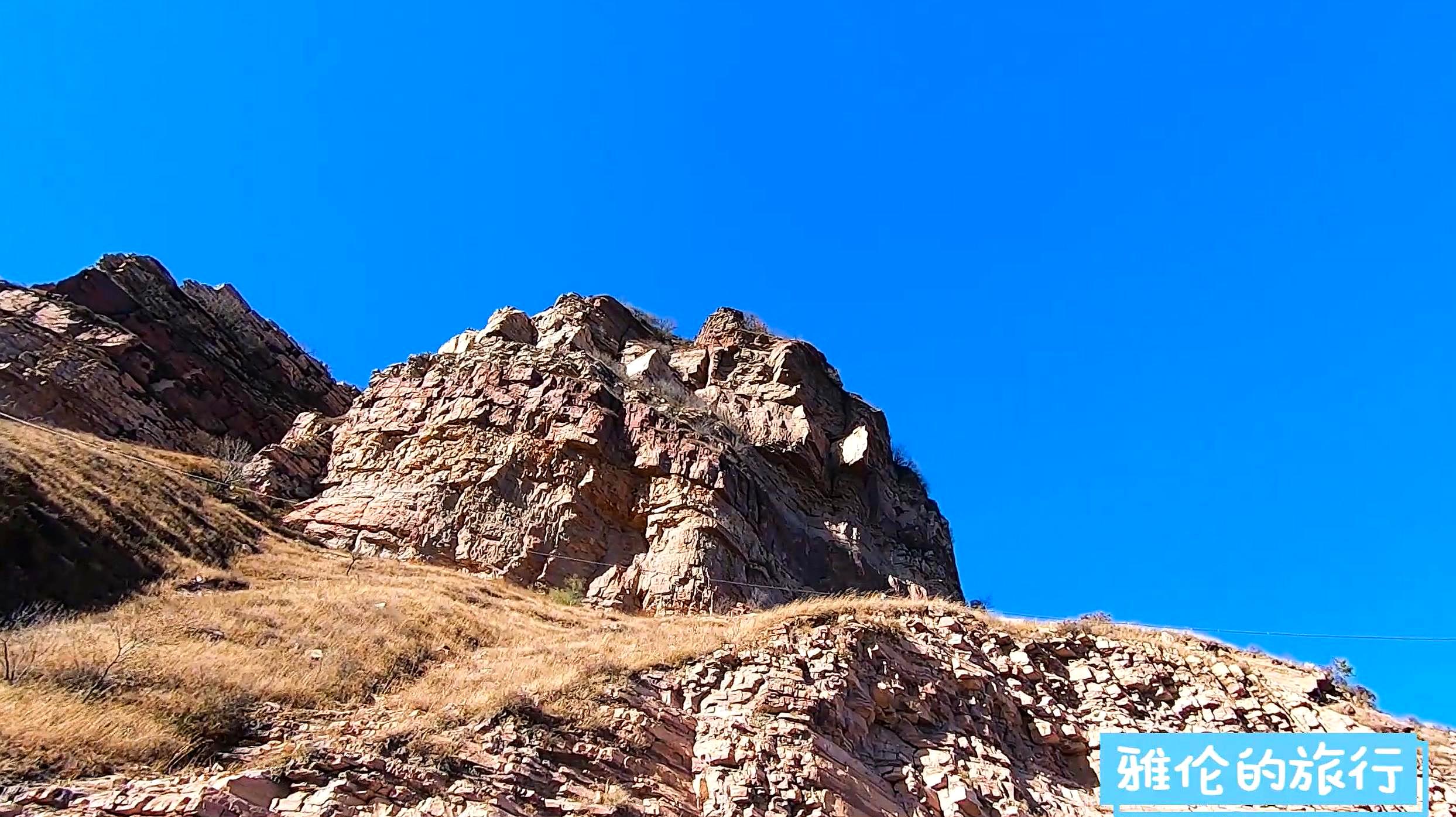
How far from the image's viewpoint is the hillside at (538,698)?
7.70 m

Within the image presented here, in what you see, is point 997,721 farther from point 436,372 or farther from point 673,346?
point 673,346

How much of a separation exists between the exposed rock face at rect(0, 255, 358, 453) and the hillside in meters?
7.14

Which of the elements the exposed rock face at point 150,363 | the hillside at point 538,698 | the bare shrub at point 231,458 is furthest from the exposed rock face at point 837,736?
the exposed rock face at point 150,363

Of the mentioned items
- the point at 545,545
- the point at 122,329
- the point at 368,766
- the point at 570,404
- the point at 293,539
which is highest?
the point at 570,404

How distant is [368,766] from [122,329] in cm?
2611

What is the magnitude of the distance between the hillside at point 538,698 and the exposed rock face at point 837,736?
0.03 meters

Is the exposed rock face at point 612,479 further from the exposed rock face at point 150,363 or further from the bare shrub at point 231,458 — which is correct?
the exposed rock face at point 150,363

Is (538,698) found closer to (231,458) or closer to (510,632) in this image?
(510,632)

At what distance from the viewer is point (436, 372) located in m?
26.9

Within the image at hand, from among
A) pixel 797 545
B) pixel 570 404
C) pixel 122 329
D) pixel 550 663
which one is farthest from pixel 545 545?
pixel 122 329

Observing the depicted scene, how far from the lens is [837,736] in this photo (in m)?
11.0

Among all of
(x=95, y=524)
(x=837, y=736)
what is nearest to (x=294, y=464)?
(x=95, y=524)

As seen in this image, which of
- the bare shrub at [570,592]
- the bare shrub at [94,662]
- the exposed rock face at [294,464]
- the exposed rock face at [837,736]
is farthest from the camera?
the exposed rock face at [294,464]

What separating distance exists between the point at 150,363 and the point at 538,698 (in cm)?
2431
